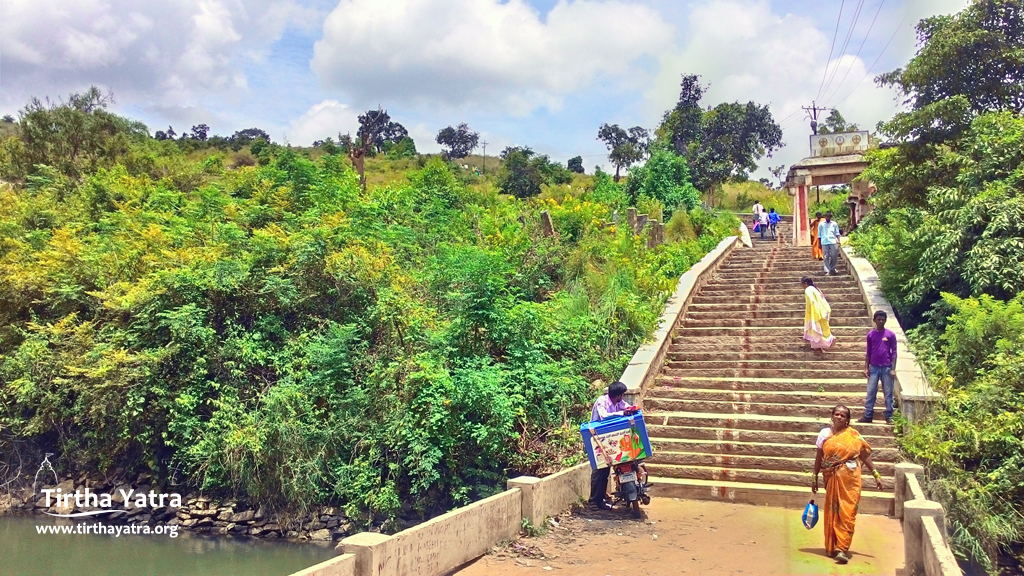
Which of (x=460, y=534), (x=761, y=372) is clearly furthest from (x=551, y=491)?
(x=761, y=372)

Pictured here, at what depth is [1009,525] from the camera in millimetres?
7371

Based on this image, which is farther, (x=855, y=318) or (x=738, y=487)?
(x=855, y=318)

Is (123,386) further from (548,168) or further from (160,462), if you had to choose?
(548,168)

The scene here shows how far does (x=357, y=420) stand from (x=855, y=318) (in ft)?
30.7

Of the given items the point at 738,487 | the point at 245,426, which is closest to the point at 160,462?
the point at 245,426

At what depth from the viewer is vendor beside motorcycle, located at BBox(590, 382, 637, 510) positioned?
26.5ft

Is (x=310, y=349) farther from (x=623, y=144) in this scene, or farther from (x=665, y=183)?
(x=623, y=144)

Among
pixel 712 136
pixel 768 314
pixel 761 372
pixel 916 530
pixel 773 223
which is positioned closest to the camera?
pixel 916 530

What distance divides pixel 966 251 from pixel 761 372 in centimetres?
375

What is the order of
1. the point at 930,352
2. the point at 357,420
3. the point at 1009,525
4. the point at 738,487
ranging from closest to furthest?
1. the point at 1009,525
2. the point at 738,487
3. the point at 930,352
4. the point at 357,420

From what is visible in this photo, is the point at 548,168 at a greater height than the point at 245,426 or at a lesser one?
greater

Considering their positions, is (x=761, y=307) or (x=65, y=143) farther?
(x=65, y=143)

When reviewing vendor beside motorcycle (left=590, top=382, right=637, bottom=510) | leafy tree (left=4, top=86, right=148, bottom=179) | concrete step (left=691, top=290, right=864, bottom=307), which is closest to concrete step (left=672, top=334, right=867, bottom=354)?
concrete step (left=691, top=290, right=864, bottom=307)

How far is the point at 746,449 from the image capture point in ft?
32.3
